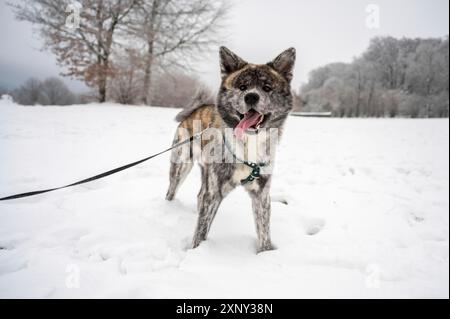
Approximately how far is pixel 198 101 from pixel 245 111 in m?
1.41

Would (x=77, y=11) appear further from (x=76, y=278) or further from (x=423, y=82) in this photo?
(x=423, y=82)

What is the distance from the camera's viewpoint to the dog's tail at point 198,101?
325 cm

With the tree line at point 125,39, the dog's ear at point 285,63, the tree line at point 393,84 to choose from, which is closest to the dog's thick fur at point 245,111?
the dog's ear at point 285,63

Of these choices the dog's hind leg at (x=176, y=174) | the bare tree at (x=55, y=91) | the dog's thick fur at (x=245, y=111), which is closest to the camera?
the dog's thick fur at (x=245, y=111)

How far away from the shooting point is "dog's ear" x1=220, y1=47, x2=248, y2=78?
2.35 metres

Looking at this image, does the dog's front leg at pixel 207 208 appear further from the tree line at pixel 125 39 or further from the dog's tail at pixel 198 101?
the tree line at pixel 125 39

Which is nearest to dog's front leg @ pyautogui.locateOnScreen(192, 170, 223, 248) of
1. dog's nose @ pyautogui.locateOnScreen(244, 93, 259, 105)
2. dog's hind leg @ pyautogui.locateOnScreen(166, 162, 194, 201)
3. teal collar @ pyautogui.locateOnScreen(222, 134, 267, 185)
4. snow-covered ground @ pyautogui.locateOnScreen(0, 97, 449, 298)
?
snow-covered ground @ pyautogui.locateOnScreen(0, 97, 449, 298)

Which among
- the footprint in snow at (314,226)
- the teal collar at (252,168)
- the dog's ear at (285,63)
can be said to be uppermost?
the dog's ear at (285,63)

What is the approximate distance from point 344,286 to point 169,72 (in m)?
17.7

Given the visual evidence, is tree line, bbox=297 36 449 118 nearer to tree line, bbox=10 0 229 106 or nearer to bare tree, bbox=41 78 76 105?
tree line, bbox=10 0 229 106

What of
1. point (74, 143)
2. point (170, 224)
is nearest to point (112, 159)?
point (74, 143)

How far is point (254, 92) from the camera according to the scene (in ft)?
6.64

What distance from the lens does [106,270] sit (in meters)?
1.88

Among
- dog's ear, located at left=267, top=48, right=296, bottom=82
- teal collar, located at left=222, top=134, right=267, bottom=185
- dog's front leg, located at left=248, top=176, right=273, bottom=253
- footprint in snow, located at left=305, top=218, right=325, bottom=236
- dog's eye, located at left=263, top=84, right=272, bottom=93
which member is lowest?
footprint in snow, located at left=305, top=218, right=325, bottom=236
